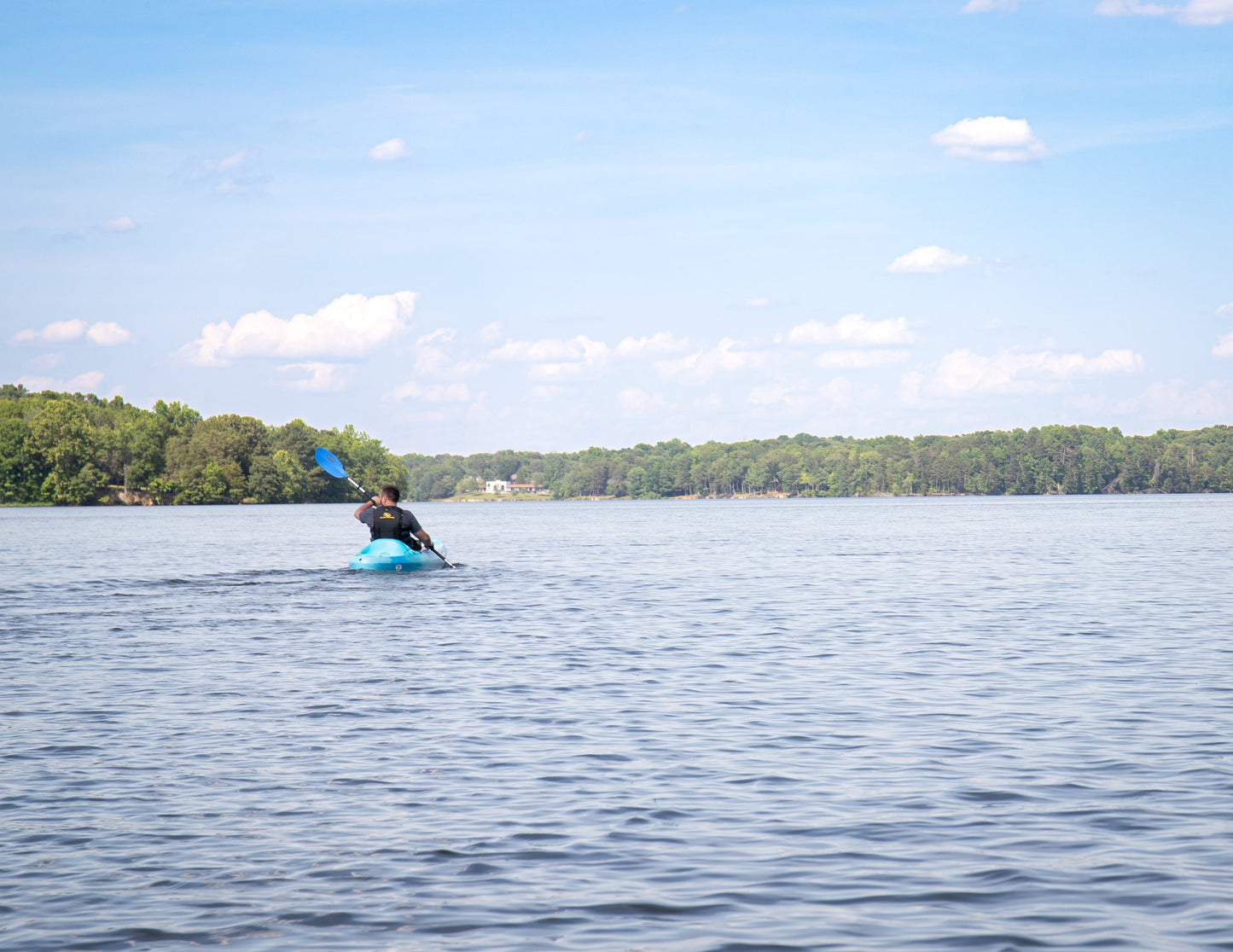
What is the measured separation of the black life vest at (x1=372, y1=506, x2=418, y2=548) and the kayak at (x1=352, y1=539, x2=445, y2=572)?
18 cm

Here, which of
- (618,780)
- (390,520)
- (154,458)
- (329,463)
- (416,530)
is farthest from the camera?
(154,458)

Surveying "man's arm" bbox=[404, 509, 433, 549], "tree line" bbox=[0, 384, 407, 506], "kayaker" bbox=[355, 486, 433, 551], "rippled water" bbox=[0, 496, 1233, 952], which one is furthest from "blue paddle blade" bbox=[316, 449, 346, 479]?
"tree line" bbox=[0, 384, 407, 506]

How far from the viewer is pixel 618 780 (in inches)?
344

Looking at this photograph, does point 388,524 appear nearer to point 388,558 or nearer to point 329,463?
point 388,558

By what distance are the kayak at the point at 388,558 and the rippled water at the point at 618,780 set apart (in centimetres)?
623

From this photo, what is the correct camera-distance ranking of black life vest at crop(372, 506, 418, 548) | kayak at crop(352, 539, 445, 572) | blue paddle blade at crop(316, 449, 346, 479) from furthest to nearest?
1. blue paddle blade at crop(316, 449, 346, 479)
2. kayak at crop(352, 539, 445, 572)
3. black life vest at crop(372, 506, 418, 548)

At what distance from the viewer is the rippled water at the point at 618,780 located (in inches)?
237

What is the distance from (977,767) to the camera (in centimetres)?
901

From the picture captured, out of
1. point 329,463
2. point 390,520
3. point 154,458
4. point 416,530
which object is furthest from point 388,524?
point 154,458

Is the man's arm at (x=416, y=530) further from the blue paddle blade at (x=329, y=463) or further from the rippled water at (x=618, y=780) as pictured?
the rippled water at (x=618, y=780)

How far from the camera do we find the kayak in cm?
2705

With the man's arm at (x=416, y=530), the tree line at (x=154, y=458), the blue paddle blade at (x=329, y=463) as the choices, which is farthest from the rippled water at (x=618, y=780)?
the tree line at (x=154, y=458)

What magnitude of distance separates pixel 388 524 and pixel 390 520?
0.09 metres

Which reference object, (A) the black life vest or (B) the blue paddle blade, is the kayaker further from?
(B) the blue paddle blade
